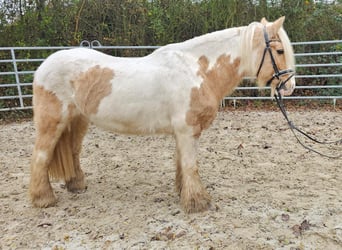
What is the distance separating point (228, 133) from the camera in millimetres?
5355

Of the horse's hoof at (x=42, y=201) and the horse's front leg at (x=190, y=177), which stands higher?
the horse's front leg at (x=190, y=177)

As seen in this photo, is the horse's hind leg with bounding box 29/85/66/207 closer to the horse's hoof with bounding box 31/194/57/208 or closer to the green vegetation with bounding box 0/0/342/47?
the horse's hoof with bounding box 31/194/57/208

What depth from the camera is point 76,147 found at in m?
3.36

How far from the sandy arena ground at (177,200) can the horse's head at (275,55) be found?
1.11 metres

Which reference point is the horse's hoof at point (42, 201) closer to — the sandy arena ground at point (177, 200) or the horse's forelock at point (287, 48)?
the sandy arena ground at point (177, 200)

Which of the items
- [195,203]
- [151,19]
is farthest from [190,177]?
[151,19]

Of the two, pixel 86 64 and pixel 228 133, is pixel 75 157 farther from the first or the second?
pixel 228 133

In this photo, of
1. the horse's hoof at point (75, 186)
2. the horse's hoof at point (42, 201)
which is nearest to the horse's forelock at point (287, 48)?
the horse's hoof at point (75, 186)

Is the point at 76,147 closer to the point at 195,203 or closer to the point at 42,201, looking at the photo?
the point at 42,201

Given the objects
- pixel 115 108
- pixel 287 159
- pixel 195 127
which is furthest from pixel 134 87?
pixel 287 159

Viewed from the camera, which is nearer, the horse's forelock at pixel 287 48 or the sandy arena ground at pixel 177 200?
the sandy arena ground at pixel 177 200

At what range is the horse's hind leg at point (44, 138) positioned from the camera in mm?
2941

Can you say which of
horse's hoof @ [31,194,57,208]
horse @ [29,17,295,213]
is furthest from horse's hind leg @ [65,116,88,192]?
horse's hoof @ [31,194,57,208]

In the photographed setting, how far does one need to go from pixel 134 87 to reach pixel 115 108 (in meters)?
0.26
